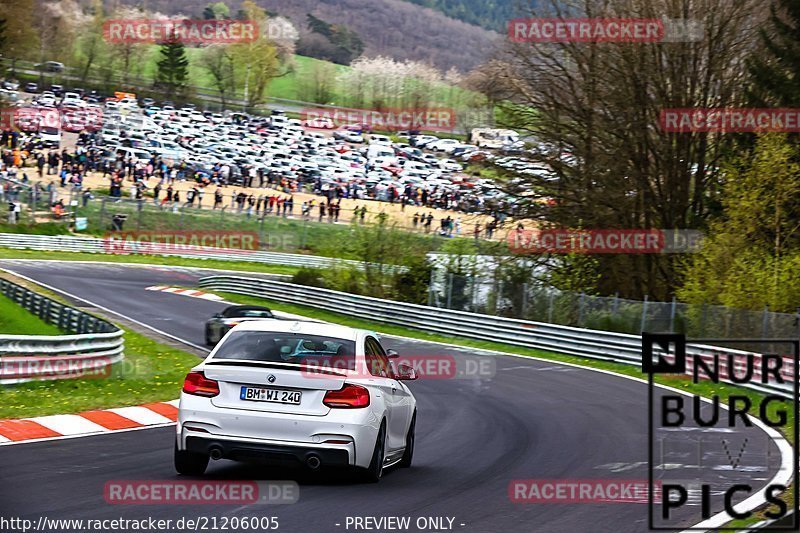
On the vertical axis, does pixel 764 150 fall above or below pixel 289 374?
above

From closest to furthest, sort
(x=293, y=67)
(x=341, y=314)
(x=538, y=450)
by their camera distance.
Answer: (x=538, y=450), (x=341, y=314), (x=293, y=67)

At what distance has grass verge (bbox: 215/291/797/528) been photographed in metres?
16.3

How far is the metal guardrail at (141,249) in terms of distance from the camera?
53406 millimetres

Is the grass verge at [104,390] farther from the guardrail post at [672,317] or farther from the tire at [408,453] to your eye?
the guardrail post at [672,317]

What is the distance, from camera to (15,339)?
17.2m

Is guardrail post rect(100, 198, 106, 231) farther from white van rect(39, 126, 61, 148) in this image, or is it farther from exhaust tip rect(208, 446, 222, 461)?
exhaust tip rect(208, 446, 222, 461)

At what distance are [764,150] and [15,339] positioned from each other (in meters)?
22.6

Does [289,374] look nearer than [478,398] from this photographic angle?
Yes

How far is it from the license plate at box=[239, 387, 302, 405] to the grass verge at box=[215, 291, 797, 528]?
138 inches

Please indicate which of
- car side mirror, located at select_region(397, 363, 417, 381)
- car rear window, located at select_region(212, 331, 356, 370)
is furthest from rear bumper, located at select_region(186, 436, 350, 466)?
car side mirror, located at select_region(397, 363, 417, 381)

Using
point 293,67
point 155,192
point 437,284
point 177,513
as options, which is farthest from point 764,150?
point 293,67

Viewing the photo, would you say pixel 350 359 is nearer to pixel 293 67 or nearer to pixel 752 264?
pixel 752 264

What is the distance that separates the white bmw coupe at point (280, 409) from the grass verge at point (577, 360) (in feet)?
9.98

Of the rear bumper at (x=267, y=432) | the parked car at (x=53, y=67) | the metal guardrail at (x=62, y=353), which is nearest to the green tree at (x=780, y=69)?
the metal guardrail at (x=62, y=353)
